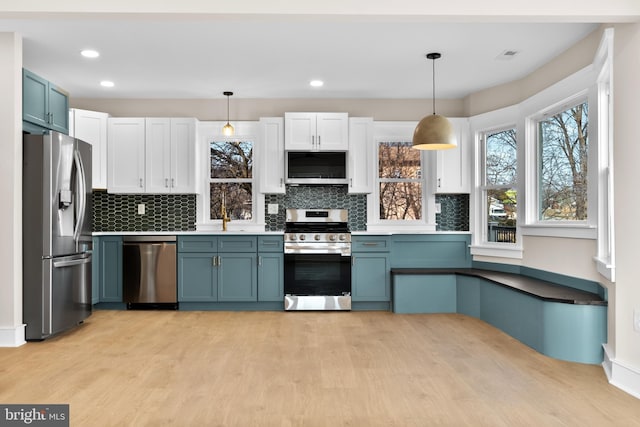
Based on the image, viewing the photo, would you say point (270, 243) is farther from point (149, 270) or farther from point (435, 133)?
point (435, 133)

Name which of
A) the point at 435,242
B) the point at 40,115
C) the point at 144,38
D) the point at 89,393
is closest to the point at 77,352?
the point at 89,393

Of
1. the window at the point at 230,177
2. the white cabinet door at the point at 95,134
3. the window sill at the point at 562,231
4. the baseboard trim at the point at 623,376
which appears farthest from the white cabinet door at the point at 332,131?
the baseboard trim at the point at 623,376

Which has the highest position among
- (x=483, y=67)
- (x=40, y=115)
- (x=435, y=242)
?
(x=483, y=67)

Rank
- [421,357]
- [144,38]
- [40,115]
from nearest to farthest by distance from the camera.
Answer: [421,357], [144,38], [40,115]

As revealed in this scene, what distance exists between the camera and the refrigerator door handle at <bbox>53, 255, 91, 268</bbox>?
12.9 ft

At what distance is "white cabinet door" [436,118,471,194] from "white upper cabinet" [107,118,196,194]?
9.53ft

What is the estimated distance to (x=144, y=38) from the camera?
383 centimetres

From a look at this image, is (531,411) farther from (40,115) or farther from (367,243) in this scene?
(40,115)

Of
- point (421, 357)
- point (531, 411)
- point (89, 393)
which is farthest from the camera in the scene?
point (421, 357)

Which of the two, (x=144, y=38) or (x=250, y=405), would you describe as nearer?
(x=250, y=405)

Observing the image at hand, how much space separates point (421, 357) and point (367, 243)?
198cm

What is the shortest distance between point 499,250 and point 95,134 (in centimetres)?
472

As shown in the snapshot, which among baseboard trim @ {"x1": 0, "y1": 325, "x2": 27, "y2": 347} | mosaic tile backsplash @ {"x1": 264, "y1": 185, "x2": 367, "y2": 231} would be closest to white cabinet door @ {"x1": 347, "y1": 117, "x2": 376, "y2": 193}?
mosaic tile backsplash @ {"x1": 264, "y1": 185, "x2": 367, "y2": 231}

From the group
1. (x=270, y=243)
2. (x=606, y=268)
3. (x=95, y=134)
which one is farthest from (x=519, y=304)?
(x=95, y=134)
